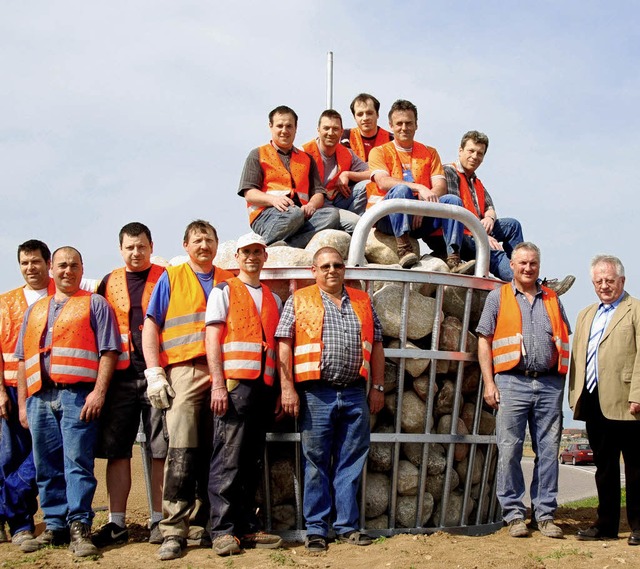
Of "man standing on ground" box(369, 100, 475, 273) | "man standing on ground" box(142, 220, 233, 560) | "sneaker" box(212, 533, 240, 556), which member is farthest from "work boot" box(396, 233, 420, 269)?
"sneaker" box(212, 533, 240, 556)

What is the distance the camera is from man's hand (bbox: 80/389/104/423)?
6.35 meters

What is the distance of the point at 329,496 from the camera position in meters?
6.20

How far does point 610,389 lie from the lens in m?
6.55

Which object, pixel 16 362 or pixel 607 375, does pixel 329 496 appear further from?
Answer: pixel 16 362

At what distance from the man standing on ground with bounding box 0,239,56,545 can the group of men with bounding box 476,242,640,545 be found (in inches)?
152

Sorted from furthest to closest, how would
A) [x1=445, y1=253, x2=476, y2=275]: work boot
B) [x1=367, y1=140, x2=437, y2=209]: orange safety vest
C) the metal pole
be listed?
Result: 1. the metal pole
2. [x1=367, y1=140, x2=437, y2=209]: orange safety vest
3. [x1=445, y1=253, x2=476, y2=275]: work boot

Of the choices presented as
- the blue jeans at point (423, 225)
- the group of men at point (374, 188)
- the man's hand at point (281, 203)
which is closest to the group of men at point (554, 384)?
the group of men at point (374, 188)

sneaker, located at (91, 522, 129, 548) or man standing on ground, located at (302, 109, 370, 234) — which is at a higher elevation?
man standing on ground, located at (302, 109, 370, 234)

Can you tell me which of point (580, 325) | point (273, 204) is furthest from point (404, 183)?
point (580, 325)

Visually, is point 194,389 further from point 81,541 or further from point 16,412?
point 16,412

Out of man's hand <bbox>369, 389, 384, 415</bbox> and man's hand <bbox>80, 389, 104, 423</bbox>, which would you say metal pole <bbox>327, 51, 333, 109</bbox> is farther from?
man's hand <bbox>80, 389, 104, 423</bbox>

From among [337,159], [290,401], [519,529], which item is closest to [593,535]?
[519,529]

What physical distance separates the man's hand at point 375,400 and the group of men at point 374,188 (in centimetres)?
136

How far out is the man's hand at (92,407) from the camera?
635 cm
